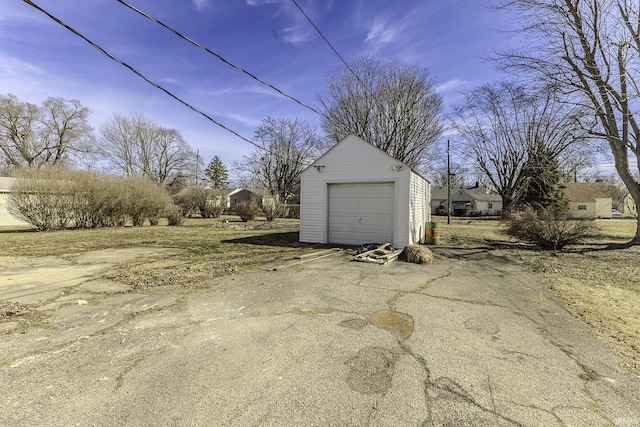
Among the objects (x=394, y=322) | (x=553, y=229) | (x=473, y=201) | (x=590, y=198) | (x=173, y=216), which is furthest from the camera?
(x=473, y=201)

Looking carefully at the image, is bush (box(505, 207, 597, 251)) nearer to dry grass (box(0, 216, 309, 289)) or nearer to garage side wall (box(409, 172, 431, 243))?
garage side wall (box(409, 172, 431, 243))

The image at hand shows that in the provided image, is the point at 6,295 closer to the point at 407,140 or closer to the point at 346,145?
the point at 346,145

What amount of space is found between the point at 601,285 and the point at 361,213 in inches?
262

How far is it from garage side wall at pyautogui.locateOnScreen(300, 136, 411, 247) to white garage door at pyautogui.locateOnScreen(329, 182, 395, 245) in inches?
10.8

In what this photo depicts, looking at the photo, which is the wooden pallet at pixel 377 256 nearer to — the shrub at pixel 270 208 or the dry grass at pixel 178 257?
the dry grass at pixel 178 257

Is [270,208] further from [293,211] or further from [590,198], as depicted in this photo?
[590,198]

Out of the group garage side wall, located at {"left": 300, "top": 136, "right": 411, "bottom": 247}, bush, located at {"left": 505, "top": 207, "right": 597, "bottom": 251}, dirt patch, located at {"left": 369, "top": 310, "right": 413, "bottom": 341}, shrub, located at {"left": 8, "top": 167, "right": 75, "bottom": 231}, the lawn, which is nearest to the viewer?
dirt patch, located at {"left": 369, "top": 310, "right": 413, "bottom": 341}

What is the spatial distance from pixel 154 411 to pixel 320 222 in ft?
31.0

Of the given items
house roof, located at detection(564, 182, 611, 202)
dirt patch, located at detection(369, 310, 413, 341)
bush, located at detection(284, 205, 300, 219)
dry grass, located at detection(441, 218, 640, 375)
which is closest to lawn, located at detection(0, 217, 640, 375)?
dry grass, located at detection(441, 218, 640, 375)

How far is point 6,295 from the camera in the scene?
15.5 ft

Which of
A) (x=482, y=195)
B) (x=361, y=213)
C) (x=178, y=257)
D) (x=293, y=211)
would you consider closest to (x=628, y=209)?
(x=482, y=195)

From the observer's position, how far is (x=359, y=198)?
10875mm

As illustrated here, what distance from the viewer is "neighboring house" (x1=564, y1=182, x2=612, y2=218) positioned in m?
41.3

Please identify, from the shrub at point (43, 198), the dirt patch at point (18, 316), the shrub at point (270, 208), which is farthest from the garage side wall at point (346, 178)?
the shrub at point (43, 198)
